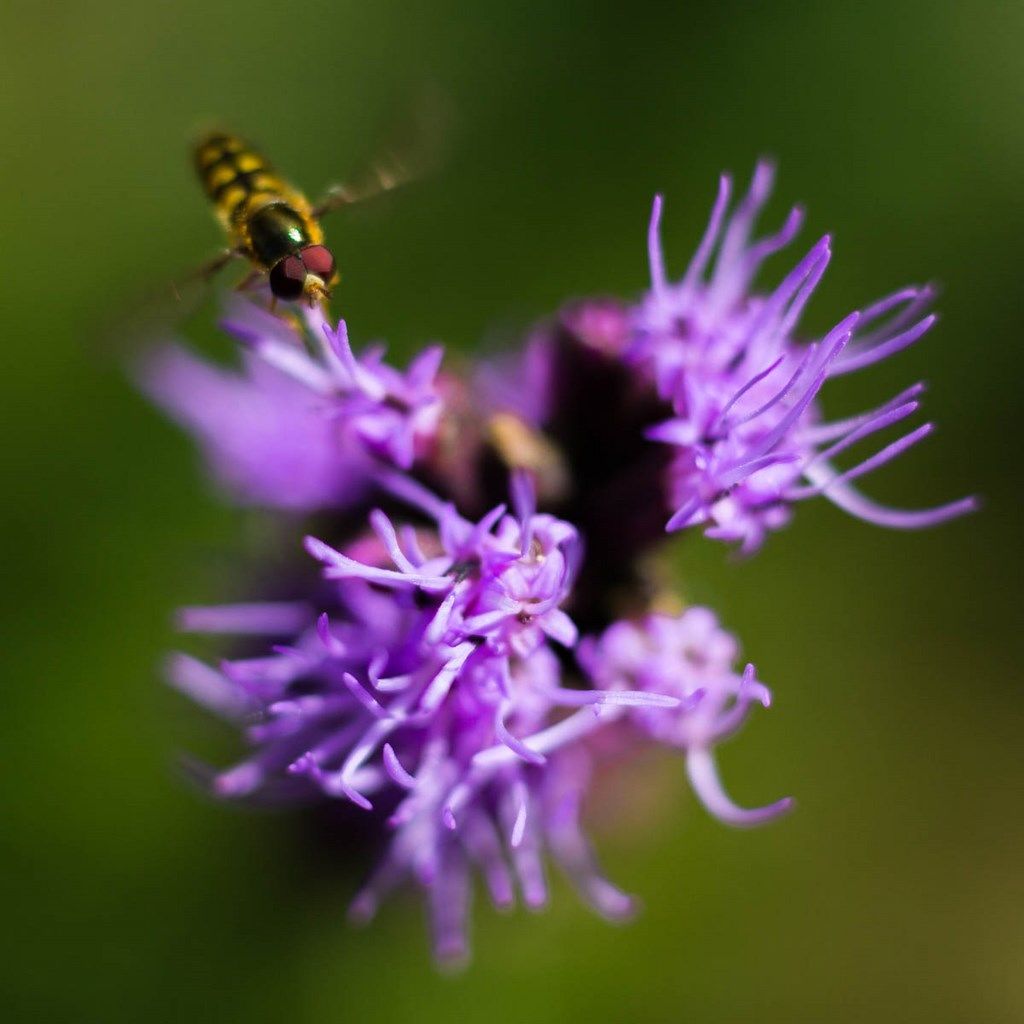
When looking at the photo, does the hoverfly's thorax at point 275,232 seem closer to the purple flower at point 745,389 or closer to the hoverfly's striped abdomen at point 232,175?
the hoverfly's striped abdomen at point 232,175

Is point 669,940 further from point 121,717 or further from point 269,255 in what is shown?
point 269,255

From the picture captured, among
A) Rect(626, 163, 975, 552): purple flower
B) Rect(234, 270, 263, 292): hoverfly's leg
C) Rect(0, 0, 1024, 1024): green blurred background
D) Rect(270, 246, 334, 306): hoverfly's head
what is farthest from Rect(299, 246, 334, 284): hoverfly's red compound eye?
Rect(0, 0, 1024, 1024): green blurred background

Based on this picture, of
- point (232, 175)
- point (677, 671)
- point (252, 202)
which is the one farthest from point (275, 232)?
point (677, 671)

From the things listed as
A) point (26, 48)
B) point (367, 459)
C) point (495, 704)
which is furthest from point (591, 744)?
point (26, 48)

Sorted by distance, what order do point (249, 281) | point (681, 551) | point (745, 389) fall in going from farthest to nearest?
1. point (681, 551)
2. point (249, 281)
3. point (745, 389)

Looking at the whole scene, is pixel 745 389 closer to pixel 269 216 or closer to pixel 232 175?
pixel 269 216

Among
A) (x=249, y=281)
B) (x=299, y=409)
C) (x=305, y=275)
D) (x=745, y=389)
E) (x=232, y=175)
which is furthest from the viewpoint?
(x=299, y=409)
